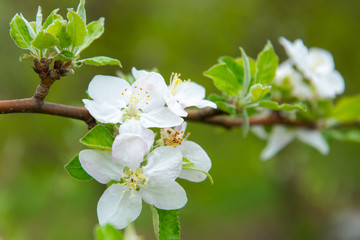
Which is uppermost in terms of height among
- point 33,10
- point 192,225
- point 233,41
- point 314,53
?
point 314,53

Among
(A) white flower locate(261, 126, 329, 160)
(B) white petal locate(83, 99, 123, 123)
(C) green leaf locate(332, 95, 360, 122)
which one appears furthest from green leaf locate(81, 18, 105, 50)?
(C) green leaf locate(332, 95, 360, 122)

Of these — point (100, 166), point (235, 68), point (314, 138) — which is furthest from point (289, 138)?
point (100, 166)

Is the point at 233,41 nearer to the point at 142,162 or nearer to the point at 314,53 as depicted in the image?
the point at 314,53

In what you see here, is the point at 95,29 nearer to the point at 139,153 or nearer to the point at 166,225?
the point at 139,153

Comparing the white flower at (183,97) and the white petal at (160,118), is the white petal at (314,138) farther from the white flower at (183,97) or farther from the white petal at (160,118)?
the white petal at (160,118)

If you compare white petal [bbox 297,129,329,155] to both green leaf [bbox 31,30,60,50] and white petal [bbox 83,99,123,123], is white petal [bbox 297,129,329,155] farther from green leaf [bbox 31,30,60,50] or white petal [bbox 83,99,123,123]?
green leaf [bbox 31,30,60,50]

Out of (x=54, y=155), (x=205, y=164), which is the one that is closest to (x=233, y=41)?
(x=54, y=155)
